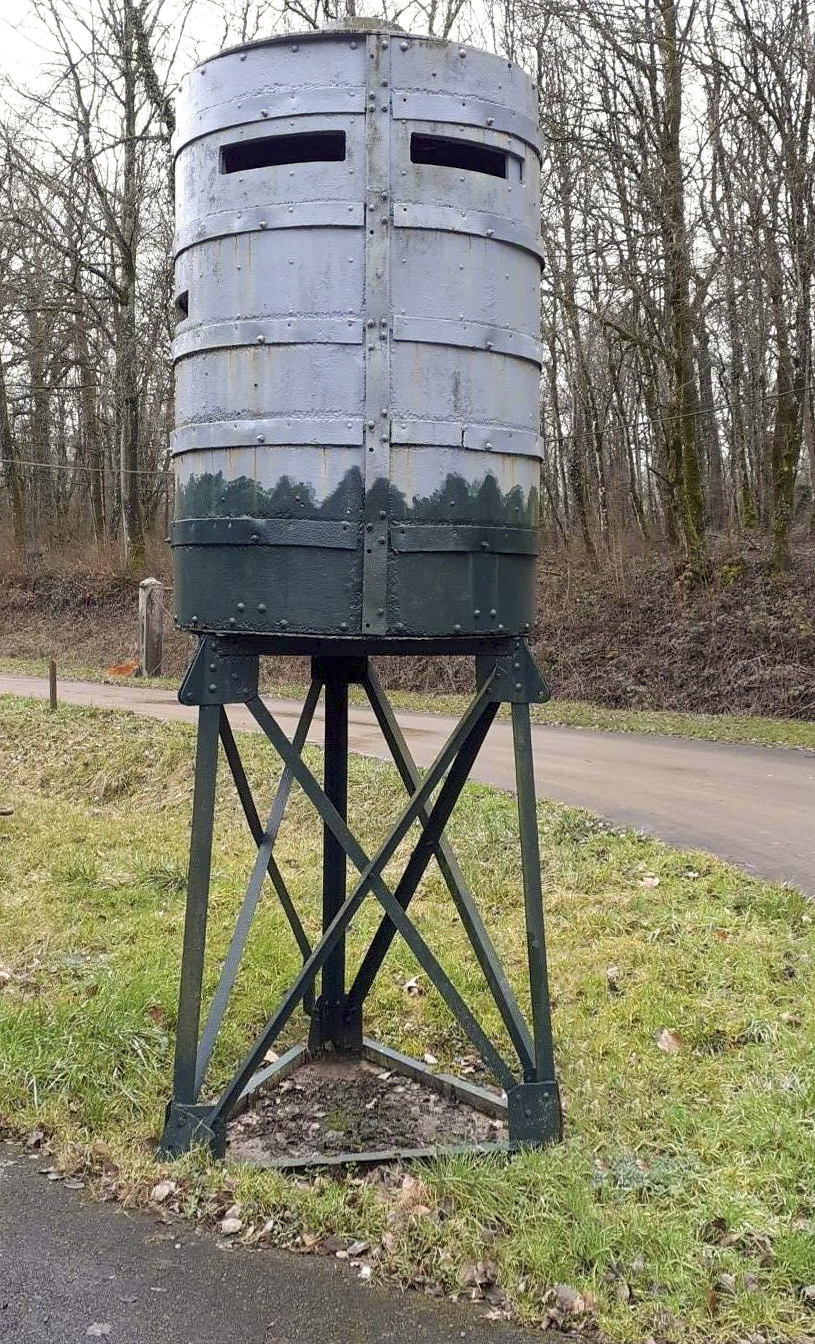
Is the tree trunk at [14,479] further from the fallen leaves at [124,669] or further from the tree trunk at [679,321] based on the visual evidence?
the tree trunk at [679,321]

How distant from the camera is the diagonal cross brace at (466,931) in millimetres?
4363

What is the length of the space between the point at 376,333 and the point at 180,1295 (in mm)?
3361

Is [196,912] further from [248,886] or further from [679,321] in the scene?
[679,321]

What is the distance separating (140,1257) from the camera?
371cm

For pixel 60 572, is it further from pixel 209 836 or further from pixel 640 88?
pixel 209 836

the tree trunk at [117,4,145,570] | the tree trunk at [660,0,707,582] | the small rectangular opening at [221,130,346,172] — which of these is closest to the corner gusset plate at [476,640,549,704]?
the small rectangular opening at [221,130,346,172]

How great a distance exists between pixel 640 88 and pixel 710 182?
7.12 ft

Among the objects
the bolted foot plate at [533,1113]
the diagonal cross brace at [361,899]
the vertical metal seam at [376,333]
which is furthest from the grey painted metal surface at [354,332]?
the bolted foot plate at [533,1113]

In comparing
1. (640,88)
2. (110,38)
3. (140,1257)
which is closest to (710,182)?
(640,88)

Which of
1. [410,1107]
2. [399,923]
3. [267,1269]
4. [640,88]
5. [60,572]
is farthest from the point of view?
[60,572]

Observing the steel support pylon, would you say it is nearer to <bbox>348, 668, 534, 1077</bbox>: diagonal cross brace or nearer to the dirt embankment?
<bbox>348, 668, 534, 1077</bbox>: diagonal cross brace

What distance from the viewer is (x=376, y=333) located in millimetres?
3875

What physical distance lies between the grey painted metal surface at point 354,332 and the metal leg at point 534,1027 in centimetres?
60

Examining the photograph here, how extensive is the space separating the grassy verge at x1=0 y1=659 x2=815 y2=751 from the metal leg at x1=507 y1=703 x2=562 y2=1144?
376 inches
